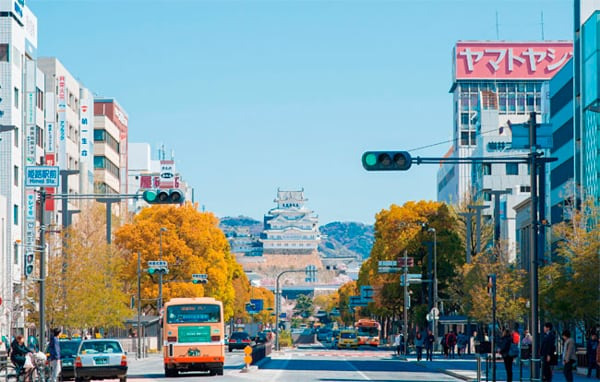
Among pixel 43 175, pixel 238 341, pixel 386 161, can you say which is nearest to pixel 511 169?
pixel 238 341

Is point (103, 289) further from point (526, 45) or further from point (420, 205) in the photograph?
point (526, 45)

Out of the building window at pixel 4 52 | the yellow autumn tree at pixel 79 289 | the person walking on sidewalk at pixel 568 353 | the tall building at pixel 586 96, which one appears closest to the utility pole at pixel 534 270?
the person walking on sidewalk at pixel 568 353

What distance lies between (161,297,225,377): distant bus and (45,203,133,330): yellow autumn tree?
26.0 m

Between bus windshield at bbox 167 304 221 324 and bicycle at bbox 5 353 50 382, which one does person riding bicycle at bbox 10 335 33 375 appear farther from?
bus windshield at bbox 167 304 221 324

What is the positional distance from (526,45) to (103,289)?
107253 mm

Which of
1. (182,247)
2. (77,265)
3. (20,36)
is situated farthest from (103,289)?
(182,247)

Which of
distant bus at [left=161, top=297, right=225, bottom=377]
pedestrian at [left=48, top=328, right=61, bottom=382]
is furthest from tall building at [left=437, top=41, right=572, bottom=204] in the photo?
pedestrian at [left=48, top=328, right=61, bottom=382]

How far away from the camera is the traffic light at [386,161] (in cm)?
2812

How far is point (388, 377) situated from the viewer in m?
46.2

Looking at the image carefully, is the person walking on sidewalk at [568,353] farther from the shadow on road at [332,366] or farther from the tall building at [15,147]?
the tall building at [15,147]

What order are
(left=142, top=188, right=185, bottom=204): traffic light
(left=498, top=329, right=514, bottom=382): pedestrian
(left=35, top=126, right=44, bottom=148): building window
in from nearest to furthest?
(left=142, top=188, right=185, bottom=204): traffic light, (left=498, top=329, right=514, bottom=382): pedestrian, (left=35, top=126, right=44, bottom=148): building window

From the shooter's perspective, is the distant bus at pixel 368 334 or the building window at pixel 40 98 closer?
the building window at pixel 40 98

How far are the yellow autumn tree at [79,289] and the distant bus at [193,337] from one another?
26043 mm

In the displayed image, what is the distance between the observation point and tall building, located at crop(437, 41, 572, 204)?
563 feet
